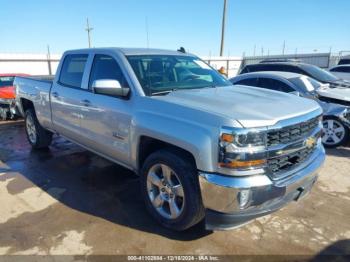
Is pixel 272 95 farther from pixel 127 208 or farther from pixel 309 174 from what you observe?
pixel 127 208

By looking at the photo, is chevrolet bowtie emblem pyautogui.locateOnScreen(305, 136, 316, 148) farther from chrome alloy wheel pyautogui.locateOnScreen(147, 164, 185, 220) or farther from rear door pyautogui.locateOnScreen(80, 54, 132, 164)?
rear door pyautogui.locateOnScreen(80, 54, 132, 164)

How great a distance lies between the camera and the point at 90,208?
153 inches

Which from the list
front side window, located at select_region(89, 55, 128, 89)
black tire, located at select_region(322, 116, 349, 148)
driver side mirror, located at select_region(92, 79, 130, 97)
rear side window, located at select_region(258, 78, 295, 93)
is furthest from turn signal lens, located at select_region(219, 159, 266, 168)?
rear side window, located at select_region(258, 78, 295, 93)

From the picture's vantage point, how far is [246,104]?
306cm

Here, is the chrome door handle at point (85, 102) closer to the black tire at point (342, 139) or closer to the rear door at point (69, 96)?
the rear door at point (69, 96)

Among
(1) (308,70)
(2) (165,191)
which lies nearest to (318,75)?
Result: (1) (308,70)

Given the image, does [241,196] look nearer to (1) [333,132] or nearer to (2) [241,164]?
(2) [241,164]

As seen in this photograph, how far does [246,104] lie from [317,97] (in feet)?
14.2

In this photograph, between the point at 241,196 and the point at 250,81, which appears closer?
the point at 241,196

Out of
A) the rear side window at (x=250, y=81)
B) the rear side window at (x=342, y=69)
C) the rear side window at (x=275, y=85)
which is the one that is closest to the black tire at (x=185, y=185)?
the rear side window at (x=275, y=85)

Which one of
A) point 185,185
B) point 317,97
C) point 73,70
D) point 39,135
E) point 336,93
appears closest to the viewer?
point 185,185

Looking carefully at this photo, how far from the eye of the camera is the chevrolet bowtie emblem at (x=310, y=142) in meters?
3.14

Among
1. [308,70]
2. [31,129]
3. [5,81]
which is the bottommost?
[31,129]

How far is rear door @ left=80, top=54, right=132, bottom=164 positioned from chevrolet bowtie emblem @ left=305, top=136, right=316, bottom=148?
190 centimetres
